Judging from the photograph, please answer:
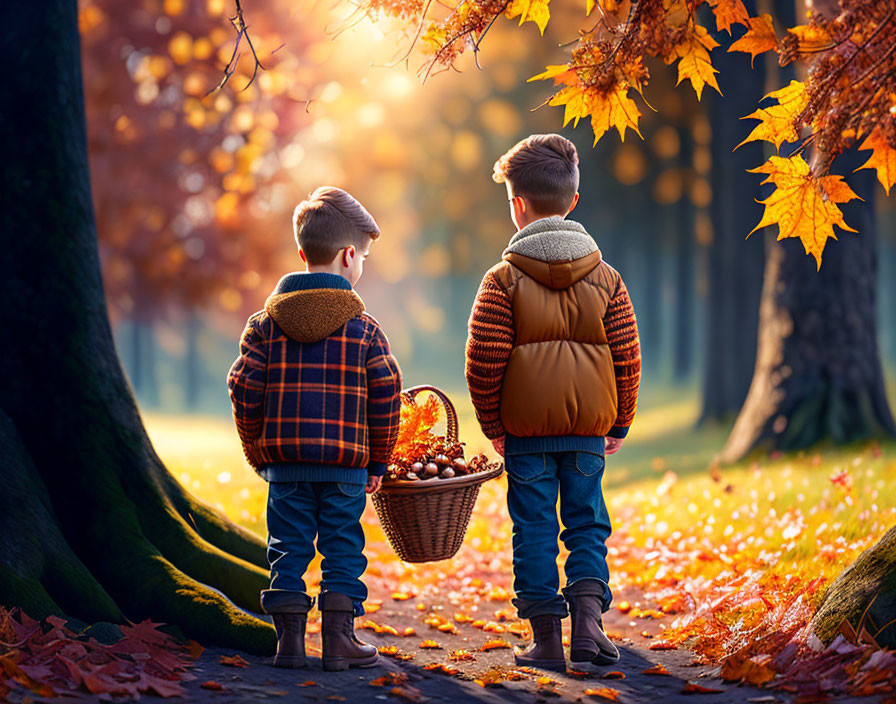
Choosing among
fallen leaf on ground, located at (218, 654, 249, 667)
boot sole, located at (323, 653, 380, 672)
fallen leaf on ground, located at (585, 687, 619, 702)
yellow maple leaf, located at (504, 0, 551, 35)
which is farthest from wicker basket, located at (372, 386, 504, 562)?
yellow maple leaf, located at (504, 0, 551, 35)

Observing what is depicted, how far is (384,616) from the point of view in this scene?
16.9 feet

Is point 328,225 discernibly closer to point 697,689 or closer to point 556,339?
point 556,339

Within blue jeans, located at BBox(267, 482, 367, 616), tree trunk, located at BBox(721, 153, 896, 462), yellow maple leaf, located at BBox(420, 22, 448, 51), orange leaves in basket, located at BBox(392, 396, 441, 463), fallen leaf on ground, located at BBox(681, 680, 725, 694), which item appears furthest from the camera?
tree trunk, located at BBox(721, 153, 896, 462)

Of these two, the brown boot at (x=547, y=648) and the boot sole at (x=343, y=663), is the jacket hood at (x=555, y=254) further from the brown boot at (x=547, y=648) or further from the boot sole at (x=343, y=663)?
→ the boot sole at (x=343, y=663)

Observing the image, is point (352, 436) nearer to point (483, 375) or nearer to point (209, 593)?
point (483, 375)

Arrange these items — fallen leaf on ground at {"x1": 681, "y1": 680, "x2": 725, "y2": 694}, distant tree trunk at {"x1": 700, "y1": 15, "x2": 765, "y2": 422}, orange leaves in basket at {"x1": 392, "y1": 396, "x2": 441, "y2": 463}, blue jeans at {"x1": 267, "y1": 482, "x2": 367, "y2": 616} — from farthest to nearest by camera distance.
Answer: distant tree trunk at {"x1": 700, "y1": 15, "x2": 765, "y2": 422}
orange leaves in basket at {"x1": 392, "y1": 396, "x2": 441, "y2": 463}
blue jeans at {"x1": 267, "y1": 482, "x2": 367, "y2": 616}
fallen leaf on ground at {"x1": 681, "y1": 680, "x2": 725, "y2": 694}

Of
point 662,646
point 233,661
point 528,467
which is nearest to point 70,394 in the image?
point 233,661

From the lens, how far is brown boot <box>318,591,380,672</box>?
3834 mm

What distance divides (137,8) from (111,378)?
35.1 feet

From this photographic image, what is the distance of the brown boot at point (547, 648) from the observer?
3.98 metres

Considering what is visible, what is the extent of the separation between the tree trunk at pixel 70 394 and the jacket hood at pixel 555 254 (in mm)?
2067

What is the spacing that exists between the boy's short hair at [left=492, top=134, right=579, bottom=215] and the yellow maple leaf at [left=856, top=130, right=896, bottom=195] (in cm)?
130

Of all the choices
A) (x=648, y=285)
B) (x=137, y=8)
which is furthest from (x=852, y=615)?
(x=648, y=285)

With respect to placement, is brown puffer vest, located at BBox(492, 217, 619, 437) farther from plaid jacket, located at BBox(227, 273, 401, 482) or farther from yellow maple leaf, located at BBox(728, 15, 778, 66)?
yellow maple leaf, located at BBox(728, 15, 778, 66)
